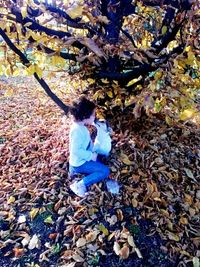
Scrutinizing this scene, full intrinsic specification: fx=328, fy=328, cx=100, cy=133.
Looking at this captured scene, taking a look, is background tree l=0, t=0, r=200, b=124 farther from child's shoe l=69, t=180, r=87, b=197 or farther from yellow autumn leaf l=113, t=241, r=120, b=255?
yellow autumn leaf l=113, t=241, r=120, b=255

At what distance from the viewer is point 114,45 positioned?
2.77m

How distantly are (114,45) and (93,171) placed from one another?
3.78 ft

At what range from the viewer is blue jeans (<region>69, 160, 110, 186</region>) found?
302 cm

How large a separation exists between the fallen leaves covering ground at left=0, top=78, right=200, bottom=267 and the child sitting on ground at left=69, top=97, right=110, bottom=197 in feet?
0.34

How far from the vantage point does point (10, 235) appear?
2775 mm

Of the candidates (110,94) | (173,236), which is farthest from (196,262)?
(110,94)

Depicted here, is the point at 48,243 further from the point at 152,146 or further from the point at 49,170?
the point at 152,146

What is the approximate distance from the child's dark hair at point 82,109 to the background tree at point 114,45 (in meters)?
0.36

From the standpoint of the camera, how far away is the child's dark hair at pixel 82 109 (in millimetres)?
2939

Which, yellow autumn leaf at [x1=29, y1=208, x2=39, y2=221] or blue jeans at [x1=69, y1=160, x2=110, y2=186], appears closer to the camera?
yellow autumn leaf at [x1=29, y1=208, x2=39, y2=221]

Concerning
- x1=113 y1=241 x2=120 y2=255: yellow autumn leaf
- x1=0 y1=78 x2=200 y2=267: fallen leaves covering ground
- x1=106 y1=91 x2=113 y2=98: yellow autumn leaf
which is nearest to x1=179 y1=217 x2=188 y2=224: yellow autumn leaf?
x1=0 y1=78 x2=200 y2=267: fallen leaves covering ground

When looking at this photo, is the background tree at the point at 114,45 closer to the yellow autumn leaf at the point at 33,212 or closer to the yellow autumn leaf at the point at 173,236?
the yellow autumn leaf at the point at 173,236

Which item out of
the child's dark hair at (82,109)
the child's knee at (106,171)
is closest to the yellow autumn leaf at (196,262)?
the child's knee at (106,171)

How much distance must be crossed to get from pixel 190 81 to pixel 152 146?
30.7 inches
